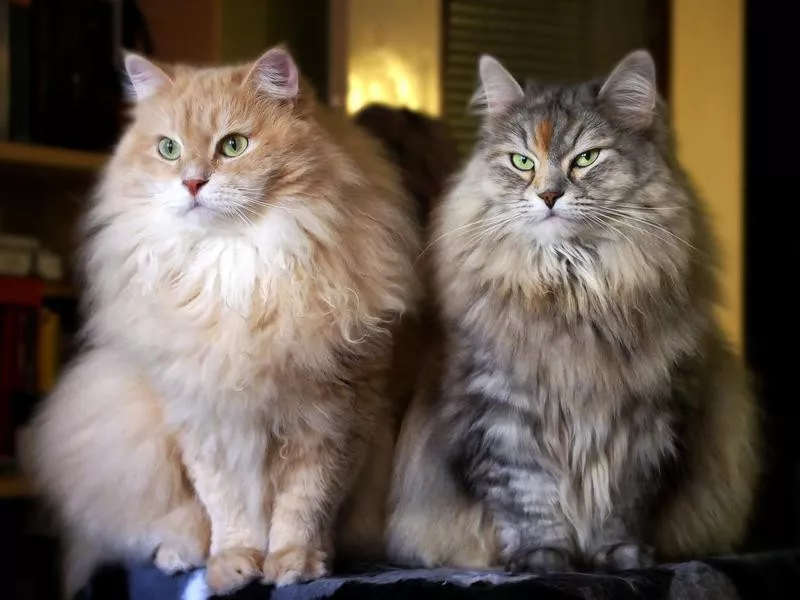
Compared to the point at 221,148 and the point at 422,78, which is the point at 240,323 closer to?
the point at 221,148

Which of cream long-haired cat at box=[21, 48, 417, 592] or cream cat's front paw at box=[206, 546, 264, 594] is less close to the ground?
cream long-haired cat at box=[21, 48, 417, 592]

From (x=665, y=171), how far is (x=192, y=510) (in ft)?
2.93

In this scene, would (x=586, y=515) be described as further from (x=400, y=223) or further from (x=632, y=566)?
(x=400, y=223)

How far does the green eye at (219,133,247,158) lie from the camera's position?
133cm

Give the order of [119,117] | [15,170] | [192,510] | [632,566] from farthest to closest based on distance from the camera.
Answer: [119,117], [15,170], [192,510], [632,566]

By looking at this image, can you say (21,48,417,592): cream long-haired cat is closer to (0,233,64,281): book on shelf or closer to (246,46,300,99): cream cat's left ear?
(246,46,300,99): cream cat's left ear

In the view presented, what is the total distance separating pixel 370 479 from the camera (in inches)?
57.7

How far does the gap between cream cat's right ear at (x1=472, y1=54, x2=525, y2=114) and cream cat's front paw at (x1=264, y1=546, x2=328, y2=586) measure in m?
0.74

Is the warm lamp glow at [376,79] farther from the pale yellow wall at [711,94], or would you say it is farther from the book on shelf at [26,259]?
the book on shelf at [26,259]

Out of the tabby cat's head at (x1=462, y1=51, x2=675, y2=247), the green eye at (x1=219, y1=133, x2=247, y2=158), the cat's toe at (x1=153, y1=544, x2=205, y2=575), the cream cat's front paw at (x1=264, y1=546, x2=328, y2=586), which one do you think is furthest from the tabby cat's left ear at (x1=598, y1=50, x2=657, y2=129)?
the cat's toe at (x1=153, y1=544, x2=205, y2=575)

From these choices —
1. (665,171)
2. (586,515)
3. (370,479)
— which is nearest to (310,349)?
(370,479)

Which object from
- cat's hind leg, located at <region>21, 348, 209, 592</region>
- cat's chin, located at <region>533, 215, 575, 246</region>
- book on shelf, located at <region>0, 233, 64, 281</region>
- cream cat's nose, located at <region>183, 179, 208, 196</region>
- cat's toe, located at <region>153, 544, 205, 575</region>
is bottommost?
cat's toe, located at <region>153, 544, 205, 575</region>

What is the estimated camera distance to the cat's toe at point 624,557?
1307 millimetres

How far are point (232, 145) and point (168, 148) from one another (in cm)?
10
